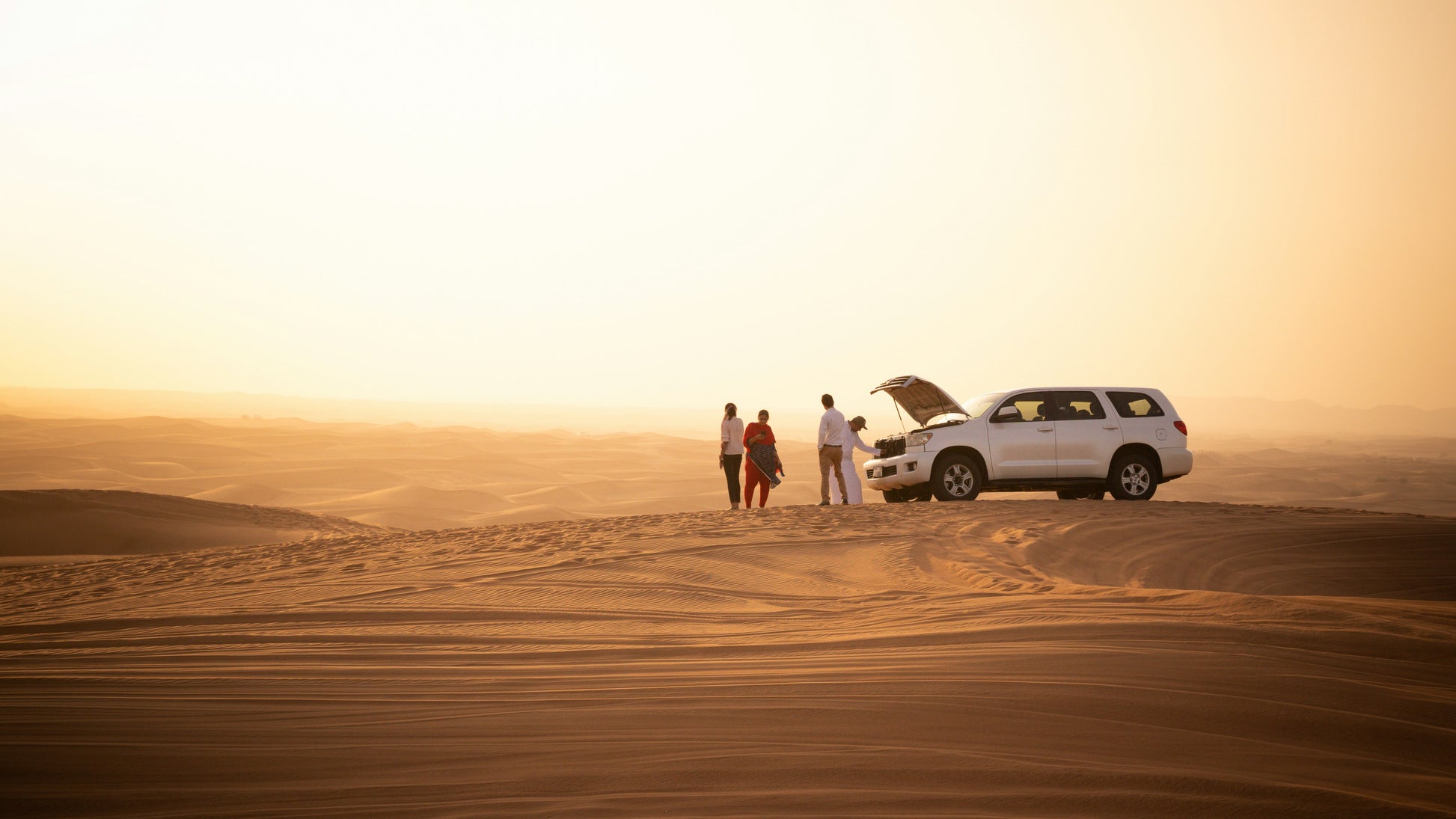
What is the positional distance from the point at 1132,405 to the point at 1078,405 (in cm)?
86

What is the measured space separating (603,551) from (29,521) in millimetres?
14147

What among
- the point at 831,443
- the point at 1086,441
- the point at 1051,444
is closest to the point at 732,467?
the point at 831,443

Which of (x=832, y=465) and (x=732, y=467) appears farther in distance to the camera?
(x=832, y=465)

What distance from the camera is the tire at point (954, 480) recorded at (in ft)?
48.4

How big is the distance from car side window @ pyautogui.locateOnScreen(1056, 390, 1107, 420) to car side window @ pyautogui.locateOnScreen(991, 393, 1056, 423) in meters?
0.15

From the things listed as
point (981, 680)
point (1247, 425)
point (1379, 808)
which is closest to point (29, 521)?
point (981, 680)

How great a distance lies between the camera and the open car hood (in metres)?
14.8

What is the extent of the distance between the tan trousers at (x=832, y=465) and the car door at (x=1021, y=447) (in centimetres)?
242

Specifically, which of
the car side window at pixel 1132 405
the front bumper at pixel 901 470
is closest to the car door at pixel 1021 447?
the front bumper at pixel 901 470

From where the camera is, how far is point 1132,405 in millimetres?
14797

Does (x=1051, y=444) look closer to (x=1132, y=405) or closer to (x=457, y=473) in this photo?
(x=1132, y=405)

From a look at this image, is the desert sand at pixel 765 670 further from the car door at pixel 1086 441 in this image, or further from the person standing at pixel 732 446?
the person standing at pixel 732 446

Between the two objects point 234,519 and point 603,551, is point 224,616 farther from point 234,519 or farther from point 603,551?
point 234,519

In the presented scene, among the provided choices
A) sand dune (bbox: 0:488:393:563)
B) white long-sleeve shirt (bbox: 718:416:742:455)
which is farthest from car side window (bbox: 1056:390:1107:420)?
sand dune (bbox: 0:488:393:563)
